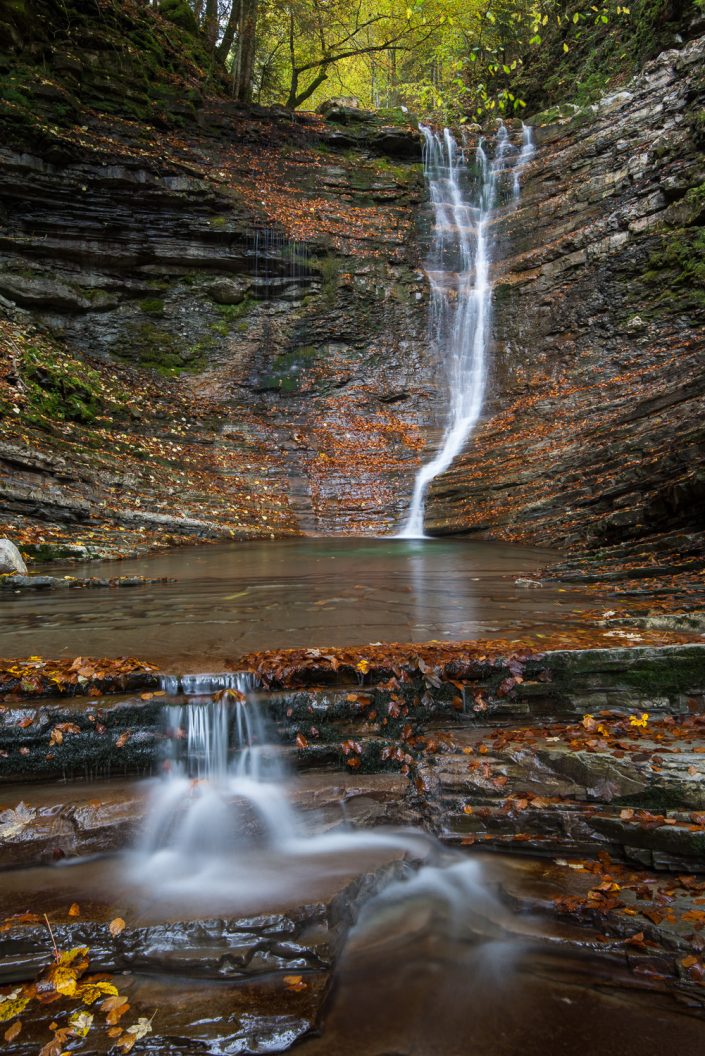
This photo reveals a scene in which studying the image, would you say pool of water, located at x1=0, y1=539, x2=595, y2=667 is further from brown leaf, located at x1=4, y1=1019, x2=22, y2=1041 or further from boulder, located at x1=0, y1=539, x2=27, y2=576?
brown leaf, located at x1=4, y1=1019, x2=22, y2=1041

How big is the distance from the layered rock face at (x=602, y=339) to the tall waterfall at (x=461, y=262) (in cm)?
57

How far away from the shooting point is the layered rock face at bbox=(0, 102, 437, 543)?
500 inches

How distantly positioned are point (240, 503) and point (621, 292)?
38.2 feet

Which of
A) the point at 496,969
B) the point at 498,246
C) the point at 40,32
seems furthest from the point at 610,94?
the point at 496,969

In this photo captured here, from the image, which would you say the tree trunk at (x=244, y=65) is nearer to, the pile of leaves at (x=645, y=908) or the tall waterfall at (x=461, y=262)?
the tall waterfall at (x=461, y=262)

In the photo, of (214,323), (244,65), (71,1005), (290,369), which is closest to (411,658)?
(71,1005)

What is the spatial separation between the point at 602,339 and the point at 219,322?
36.0 feet

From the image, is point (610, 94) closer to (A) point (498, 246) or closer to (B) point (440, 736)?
(A) point (498, 246)

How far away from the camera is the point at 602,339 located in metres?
15.4

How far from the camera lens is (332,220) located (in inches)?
759

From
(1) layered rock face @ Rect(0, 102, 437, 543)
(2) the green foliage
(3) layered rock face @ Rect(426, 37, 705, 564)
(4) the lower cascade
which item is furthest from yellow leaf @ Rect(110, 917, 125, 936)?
(2) the green foliage

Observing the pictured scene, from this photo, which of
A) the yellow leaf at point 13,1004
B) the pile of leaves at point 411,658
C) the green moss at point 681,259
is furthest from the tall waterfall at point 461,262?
the yellow leaf at point 13,1004

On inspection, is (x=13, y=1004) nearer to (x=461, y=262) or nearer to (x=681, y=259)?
(x=681, y=259)

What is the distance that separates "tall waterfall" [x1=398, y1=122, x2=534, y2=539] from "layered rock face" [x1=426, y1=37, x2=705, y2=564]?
0.57 meters
